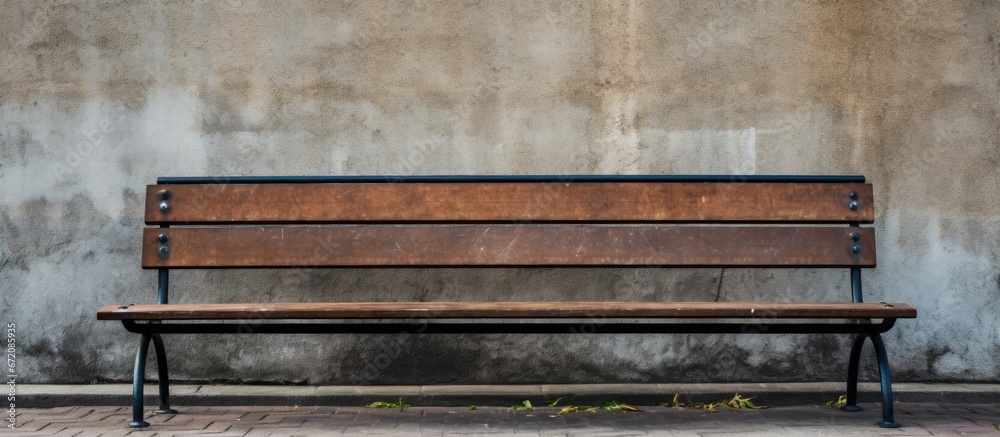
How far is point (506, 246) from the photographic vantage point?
13.9ft

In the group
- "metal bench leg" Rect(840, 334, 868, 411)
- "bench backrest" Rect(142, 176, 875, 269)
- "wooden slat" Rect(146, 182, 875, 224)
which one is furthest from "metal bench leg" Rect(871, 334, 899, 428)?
"wooden slat" Rect(146, 182, 875, 224)

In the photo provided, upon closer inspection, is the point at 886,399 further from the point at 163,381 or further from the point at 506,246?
the point at 163,381

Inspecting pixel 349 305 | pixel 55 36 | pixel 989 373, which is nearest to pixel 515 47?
pixel 349 305

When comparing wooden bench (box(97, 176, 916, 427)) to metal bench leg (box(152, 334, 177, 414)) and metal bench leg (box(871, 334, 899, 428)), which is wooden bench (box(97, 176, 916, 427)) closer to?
metal bench leg (box(152, 334, 177, 414))

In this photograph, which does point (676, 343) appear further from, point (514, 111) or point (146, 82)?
Result: point (146, 82)

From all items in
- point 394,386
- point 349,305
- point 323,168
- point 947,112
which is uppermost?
point 947,112

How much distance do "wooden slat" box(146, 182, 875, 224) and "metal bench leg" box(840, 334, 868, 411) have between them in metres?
0.54

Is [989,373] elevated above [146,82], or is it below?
below

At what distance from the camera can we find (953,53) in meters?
4.76

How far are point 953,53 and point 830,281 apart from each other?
128 centimetres

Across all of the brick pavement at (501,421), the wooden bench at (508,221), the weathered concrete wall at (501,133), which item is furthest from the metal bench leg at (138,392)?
the weathered concrete wall at (501,133)

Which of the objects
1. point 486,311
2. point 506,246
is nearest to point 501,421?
point 486,311

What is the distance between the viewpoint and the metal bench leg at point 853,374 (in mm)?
4156

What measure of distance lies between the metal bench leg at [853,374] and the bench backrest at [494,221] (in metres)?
0.34
